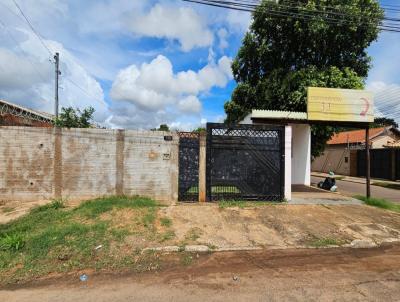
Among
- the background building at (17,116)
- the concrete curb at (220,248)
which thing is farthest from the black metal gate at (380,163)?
the background building at (17,116)

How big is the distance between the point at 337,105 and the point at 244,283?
28.0 ft

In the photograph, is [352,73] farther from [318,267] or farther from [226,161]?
[318,267]

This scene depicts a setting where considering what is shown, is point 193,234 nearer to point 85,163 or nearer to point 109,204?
point 109,204

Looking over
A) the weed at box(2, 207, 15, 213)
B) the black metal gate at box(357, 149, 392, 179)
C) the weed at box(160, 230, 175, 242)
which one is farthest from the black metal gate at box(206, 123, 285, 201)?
the black metal gate at box(357, 149, 392, 179)

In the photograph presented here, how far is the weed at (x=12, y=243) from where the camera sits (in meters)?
5.60

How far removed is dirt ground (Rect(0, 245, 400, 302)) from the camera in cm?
409

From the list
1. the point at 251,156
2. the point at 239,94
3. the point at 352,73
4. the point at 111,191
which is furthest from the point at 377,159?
the point at 111,191

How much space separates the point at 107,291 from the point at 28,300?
989 millimetres

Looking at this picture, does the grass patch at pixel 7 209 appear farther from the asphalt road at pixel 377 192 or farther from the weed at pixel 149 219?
the asphalt road at pixel 377 192

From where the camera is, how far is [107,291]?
425 centimetres

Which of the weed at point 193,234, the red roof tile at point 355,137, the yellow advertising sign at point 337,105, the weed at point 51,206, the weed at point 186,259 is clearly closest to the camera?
the weed at point 186,259

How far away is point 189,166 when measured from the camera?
30.1ft

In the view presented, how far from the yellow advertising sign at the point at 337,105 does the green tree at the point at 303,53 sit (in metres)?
4.55

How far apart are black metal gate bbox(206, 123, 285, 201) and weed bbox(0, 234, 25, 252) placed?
16.4ft
